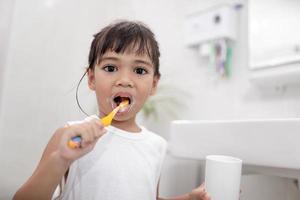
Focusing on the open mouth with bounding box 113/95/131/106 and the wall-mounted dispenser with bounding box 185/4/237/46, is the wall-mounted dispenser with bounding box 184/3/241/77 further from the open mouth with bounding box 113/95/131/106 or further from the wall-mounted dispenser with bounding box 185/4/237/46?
the open mouth with bounding box 113/95/131/106

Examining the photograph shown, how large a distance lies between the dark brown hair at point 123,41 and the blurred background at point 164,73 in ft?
1.02

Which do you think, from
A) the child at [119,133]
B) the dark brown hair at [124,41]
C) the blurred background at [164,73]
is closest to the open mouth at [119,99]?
the child at [119,133]

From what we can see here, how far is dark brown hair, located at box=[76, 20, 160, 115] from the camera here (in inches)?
25.2

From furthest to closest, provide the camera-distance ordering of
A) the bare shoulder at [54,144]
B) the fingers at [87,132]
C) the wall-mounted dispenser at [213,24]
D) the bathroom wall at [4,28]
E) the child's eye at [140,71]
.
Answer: the wall-mounted dispenser at [213,24] → the bathroom wall at [4,28] → the child's eye at [140,71] → the bare shoulder at [54,144] → the fingers at [87,132]

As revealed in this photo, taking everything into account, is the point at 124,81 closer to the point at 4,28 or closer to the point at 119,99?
the point at 119,99

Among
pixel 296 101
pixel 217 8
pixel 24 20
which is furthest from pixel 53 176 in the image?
pixel 217 8

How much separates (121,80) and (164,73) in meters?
0.94

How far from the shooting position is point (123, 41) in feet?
2.10

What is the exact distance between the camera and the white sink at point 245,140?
1.88ft

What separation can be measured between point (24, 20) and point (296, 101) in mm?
1026

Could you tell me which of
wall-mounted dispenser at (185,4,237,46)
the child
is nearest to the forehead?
the child

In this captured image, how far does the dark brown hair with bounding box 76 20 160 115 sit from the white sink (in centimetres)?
22

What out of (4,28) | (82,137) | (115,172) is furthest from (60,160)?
(4,28)

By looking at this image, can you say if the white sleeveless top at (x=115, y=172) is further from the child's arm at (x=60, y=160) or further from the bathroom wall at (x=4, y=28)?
the bathroom wall at (x=4, y=28)
